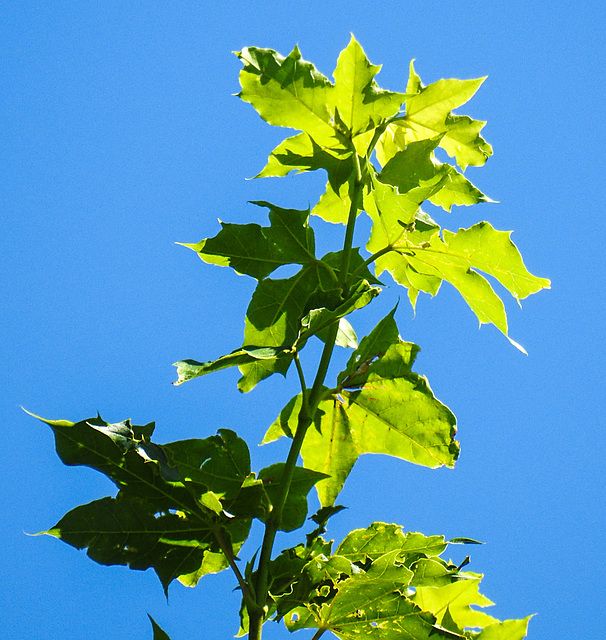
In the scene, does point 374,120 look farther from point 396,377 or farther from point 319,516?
point 319,516

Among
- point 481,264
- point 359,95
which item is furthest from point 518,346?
point 359,95

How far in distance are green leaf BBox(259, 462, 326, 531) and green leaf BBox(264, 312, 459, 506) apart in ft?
0.44

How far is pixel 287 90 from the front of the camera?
1.46 metres

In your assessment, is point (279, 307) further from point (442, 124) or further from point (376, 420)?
point (442, 124)

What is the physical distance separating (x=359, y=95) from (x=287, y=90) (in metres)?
0.16

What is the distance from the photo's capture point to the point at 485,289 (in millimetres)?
1499

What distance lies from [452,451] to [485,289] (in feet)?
1.25

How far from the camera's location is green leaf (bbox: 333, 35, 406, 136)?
4.63ft

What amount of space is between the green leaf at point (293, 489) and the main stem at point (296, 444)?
0.02 meters

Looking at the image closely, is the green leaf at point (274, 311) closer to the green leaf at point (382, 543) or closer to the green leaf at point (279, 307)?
the green leaf at point (279, 307)

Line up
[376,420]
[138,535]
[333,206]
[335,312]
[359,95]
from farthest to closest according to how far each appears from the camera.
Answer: [333,206] < [376,420] < [359,95] < [138,535] < [335,312]

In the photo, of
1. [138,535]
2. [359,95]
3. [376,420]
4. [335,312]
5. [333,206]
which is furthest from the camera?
[333,206]

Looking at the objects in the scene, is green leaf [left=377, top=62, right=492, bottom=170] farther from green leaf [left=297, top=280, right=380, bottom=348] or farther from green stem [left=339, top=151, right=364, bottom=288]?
green leaf [left=297, top=280, right=380, bottom=348]

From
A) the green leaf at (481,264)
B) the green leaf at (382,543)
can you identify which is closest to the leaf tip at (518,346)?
the green leaf at (481,264)
